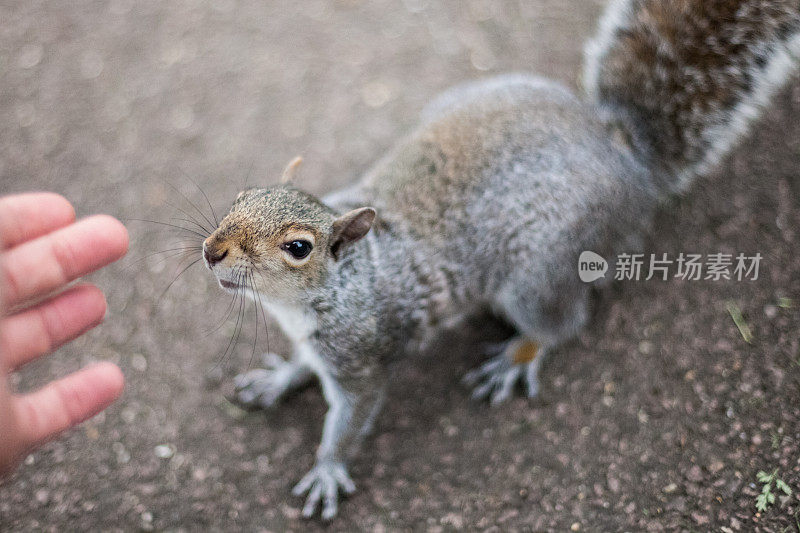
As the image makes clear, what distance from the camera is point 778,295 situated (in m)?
2.64

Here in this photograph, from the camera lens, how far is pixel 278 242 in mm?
1863

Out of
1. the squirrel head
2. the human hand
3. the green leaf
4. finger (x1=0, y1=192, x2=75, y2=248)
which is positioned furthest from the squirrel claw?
finger (x1=0, y1=192, x2=75, y2=248)

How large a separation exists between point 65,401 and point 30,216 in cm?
64

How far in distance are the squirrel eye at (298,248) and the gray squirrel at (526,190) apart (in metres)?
0.12

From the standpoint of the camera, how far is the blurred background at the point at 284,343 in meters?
2.31

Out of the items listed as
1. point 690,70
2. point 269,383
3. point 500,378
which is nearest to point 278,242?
point 269,383

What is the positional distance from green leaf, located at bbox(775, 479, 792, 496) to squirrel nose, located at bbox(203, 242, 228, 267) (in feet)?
6.72

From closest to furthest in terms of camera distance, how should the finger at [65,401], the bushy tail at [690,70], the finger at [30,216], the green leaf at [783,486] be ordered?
the finger at [65,401] → the finger at [30,216] → the green leaf at [783,486] → the bushy tail at [690,70]

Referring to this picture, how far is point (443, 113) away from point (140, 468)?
189cm

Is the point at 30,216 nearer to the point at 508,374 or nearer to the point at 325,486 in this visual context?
the point at 325,486

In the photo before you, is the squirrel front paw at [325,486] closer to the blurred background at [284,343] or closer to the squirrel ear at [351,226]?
the blurred background at [284,343]

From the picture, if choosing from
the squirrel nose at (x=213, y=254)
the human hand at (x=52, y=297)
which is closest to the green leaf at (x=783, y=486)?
the squirrel nose at (x=213, y=254)

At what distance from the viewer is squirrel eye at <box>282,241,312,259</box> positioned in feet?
6.17

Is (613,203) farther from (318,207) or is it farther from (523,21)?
(523,21)
